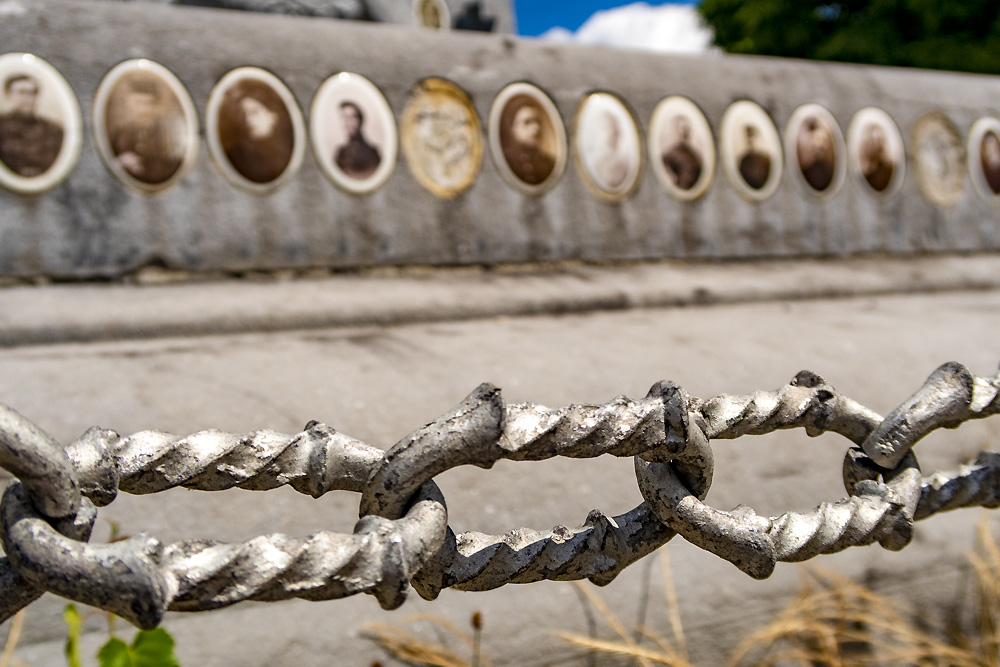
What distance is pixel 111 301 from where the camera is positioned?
1.59m

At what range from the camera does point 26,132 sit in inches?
63.0

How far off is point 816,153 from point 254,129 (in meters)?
1.79

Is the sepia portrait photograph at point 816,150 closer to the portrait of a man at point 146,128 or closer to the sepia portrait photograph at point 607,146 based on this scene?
the sepia portrait photograph at point 607,146

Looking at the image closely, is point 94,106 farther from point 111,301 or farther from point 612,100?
point 612,100

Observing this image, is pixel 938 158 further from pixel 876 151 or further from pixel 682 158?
pixel 682 158

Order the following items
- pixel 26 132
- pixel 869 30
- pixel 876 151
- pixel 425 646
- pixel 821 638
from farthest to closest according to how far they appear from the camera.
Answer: pixel 869 30 < pixel 876 151 < pixel 26 132 < pixel 821 638 < pixel 425 646

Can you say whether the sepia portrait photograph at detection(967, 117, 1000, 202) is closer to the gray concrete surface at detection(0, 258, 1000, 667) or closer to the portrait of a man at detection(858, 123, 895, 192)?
the portrait of a man at detection(858, 123, 895, 192)

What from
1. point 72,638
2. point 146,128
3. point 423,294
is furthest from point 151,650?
point 146,128

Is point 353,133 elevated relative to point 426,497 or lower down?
elevated

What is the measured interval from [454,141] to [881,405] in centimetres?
122

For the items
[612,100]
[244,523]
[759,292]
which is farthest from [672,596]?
[612,100]

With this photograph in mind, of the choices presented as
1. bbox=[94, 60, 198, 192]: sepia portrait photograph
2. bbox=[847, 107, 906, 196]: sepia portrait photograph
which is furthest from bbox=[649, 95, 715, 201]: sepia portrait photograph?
bbox=[94, 60, 198, 192]: sepia portrait photograph

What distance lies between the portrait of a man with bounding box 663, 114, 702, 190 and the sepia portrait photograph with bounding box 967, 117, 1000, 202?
4.03 feet

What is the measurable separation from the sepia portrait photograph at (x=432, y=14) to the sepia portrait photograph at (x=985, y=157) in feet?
7.57
